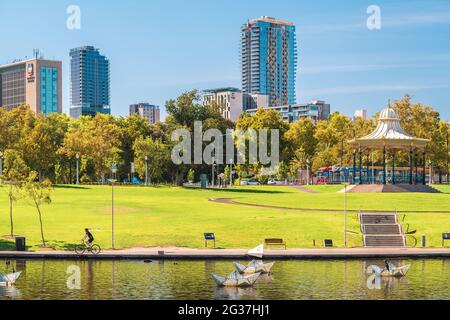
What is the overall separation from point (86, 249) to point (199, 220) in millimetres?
19137

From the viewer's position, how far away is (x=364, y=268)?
56.2m

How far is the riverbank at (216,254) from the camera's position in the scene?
198 ft

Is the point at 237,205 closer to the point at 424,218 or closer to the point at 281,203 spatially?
the point at 281,203

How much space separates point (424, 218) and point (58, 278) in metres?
43.7

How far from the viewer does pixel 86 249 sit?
2447 inches

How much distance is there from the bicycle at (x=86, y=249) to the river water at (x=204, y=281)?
2828 millimetres

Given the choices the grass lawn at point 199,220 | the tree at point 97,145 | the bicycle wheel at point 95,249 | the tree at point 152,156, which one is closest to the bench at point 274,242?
the grass lawn at point 199,220

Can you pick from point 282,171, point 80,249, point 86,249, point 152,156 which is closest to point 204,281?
point 86,249

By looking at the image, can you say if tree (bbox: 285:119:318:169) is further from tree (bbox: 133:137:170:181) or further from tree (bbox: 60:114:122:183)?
tree (bbox: 60:114:122:183)

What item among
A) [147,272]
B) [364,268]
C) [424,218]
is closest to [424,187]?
[424,218]

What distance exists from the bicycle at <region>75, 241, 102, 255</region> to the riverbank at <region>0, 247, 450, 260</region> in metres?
0.60

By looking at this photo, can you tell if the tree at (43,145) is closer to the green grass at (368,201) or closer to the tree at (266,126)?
the tree at (266,126)

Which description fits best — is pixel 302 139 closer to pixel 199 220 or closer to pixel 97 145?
pixel 97 145

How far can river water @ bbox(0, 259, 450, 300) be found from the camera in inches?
1789
